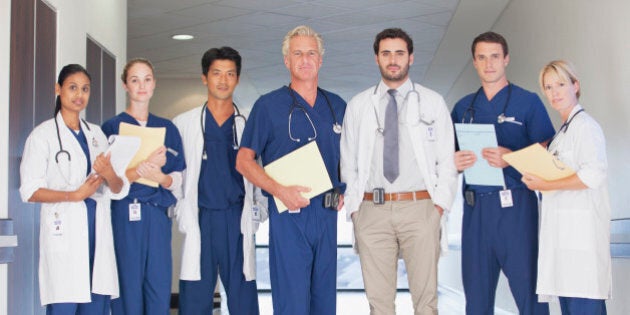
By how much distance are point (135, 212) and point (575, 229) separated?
2233mm

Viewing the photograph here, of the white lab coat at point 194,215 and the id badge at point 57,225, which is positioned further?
the white lab coat at point 194,215

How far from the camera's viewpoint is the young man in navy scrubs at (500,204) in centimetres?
379

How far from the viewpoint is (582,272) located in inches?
138

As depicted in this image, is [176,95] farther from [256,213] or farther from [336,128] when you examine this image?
[336,128]

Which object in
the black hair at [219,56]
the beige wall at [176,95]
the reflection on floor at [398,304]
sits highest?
the beige wall at [176,95]

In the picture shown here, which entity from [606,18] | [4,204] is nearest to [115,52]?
[4,204]

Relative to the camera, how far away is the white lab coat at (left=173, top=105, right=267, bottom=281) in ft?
12.8

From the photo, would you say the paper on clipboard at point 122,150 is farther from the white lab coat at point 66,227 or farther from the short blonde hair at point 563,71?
the short blonde hair at point 563,71

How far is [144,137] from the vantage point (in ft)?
12.2

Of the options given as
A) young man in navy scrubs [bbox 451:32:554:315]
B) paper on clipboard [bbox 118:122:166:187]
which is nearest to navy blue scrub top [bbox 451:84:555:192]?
young man in navy scrubs [bbox 451:32:554:315]

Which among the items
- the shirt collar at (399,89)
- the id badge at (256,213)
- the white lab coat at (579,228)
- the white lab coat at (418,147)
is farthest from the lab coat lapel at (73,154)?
the white lab coat at (579,228)

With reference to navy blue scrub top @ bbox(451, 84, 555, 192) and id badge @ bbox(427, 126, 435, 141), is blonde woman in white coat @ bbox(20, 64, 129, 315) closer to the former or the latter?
id badge @ bbox(427, 126, 435, 141)

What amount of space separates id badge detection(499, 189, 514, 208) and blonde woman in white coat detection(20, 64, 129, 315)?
6.49ft

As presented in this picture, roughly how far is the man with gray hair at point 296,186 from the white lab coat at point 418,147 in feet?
0.28
